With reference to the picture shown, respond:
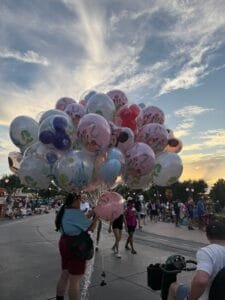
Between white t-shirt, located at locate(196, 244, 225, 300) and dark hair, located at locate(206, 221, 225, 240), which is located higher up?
dark hair, located at locate(206, 221, 225, 240)

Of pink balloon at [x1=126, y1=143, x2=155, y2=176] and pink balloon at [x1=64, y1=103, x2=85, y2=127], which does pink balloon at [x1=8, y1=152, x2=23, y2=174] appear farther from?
pink balloon at [x1=126, y1=143, x2=155, y2=176]

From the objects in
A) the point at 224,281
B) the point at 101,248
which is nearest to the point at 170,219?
the point at 101,248

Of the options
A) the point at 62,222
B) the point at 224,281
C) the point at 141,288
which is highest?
the point at 62,222

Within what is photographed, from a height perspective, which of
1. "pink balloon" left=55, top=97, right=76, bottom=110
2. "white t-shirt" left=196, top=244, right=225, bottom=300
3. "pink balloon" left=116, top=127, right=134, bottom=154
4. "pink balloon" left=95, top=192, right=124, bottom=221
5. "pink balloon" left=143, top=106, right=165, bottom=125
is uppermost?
"pink balloon" left=55, top=97, right=76, bottom=110

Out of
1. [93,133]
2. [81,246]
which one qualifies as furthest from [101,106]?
[81,246]

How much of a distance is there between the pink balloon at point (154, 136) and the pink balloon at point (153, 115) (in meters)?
0.35

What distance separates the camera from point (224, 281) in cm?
276

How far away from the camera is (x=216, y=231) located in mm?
3041

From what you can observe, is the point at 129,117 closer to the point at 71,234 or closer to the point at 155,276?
the point at 71,234

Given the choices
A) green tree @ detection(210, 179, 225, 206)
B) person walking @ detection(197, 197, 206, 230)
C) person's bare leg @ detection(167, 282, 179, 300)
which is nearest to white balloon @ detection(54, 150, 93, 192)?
person's bare leg @ detection(167, 282, 179, 300)

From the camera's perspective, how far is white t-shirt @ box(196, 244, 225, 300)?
2795 millimetres

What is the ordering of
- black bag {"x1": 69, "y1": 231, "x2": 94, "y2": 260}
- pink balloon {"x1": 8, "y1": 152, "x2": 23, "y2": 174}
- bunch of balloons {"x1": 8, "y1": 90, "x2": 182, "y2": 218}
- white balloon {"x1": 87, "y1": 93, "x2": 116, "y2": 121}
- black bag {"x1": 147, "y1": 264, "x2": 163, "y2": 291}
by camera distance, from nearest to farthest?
black bag {"x1": 147, "y1": 264, "x2": 163, "y2": 291} → black bag {"x1": 69, "y1": 231, "x2": 94, "y2": 260} → bunch of balloons {"x1": 8, "y1": 90, "x2": 182, "y2": 218} → white balloon {"x1": 87, "y1": 93, "x2": 116, "y2": 121} → pink balloon {"x1": 8, "y1": 152, "x2": 23, "y2": 174}

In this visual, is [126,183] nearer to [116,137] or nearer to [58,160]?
[116,137]

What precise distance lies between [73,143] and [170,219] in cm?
1941
